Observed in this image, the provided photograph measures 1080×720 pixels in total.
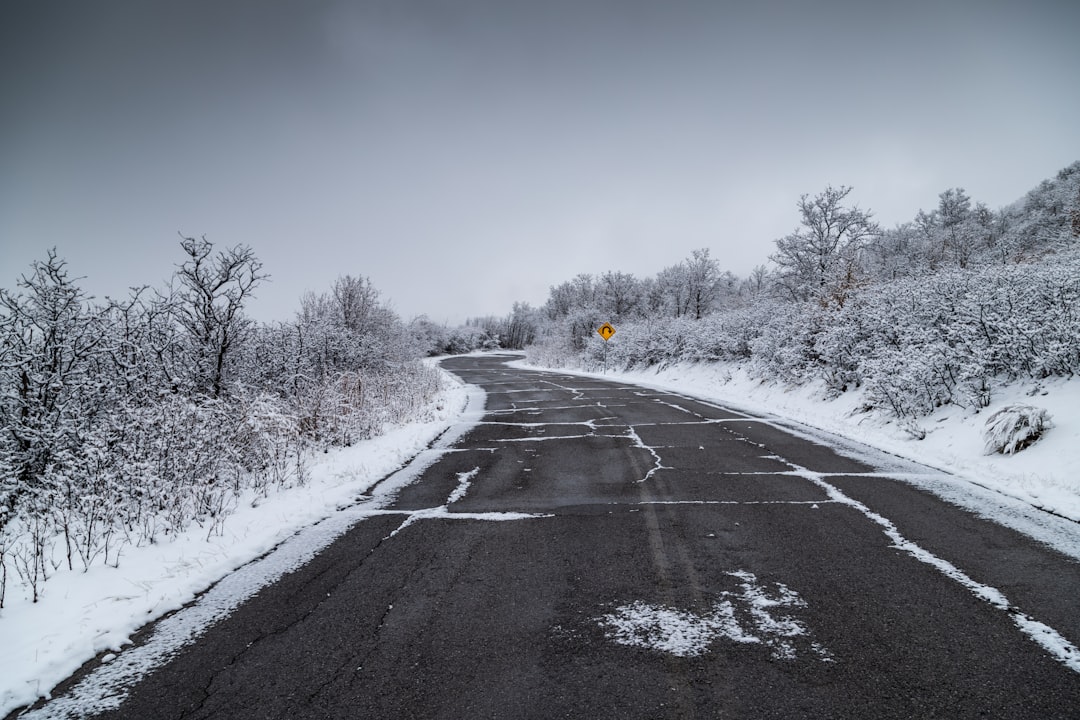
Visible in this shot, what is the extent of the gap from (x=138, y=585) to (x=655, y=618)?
4.09 metres

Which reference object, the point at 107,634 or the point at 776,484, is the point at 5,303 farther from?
the point at 776,484

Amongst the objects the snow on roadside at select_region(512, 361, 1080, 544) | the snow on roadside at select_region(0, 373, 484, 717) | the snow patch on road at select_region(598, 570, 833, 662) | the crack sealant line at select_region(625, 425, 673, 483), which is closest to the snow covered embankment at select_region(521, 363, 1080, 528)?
the snow on roadside at select_region(512, 361, 1080, 544)

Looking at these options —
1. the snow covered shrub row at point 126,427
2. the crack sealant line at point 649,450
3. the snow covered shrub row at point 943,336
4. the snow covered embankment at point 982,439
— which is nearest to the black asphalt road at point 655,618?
the crack sealant line at point 649,450

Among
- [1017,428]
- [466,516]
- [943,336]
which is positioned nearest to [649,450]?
[466,516]

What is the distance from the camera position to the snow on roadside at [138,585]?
9.63ft

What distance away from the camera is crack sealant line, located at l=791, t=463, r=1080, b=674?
2.71 metres

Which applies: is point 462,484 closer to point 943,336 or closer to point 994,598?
point 994,598

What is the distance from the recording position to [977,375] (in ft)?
29.2

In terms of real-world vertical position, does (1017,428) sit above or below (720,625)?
above

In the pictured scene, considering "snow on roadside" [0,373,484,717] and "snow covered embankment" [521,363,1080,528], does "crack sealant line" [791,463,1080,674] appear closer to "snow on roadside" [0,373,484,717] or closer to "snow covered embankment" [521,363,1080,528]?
"snow covered embankment" [521,363,1080,528]

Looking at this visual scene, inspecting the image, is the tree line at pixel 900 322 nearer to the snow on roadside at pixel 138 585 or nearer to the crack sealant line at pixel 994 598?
the crack sealant line at pixel 994 598

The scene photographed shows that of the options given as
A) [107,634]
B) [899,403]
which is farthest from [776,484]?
[107,634]

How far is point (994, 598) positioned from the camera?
10.9 ft

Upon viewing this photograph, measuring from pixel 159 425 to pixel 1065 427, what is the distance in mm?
12563
